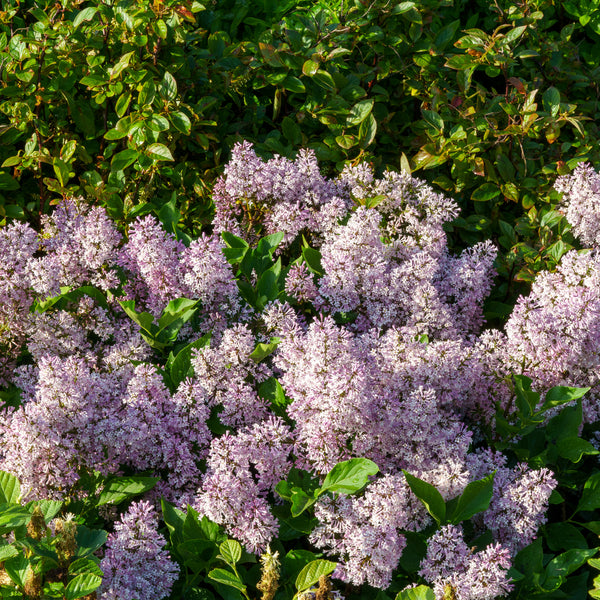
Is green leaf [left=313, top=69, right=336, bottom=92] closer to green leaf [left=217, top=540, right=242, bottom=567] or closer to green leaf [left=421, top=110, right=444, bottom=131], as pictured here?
green leaf [left=421, top=110, right=444, bottom=131]

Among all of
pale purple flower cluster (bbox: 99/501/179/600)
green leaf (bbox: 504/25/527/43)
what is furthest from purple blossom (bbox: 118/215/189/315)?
green leaf (bbox: 504/25/527/43)

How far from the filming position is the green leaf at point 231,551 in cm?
236

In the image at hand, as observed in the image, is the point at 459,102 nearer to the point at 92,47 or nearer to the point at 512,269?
the point at 512,269

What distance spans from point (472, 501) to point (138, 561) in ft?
3.68

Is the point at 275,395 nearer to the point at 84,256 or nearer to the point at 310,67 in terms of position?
the point at 84,256

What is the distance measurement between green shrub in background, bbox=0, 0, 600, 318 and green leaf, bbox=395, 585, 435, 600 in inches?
71.3

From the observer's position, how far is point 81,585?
83.0 inches

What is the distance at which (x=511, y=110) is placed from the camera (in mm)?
3947

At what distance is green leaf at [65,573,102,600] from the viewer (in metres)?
2.09

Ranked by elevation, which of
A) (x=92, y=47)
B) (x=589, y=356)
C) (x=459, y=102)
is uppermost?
(x=92, y=47)

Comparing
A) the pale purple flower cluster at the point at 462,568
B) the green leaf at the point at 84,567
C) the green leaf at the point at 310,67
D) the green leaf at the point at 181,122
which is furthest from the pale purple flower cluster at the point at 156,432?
the green leaf at the point at 310,67

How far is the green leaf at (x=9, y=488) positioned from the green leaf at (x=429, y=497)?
4.18ft

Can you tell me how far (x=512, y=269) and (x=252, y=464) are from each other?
185 cm

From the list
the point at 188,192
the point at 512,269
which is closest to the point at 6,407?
the point at 188,192
